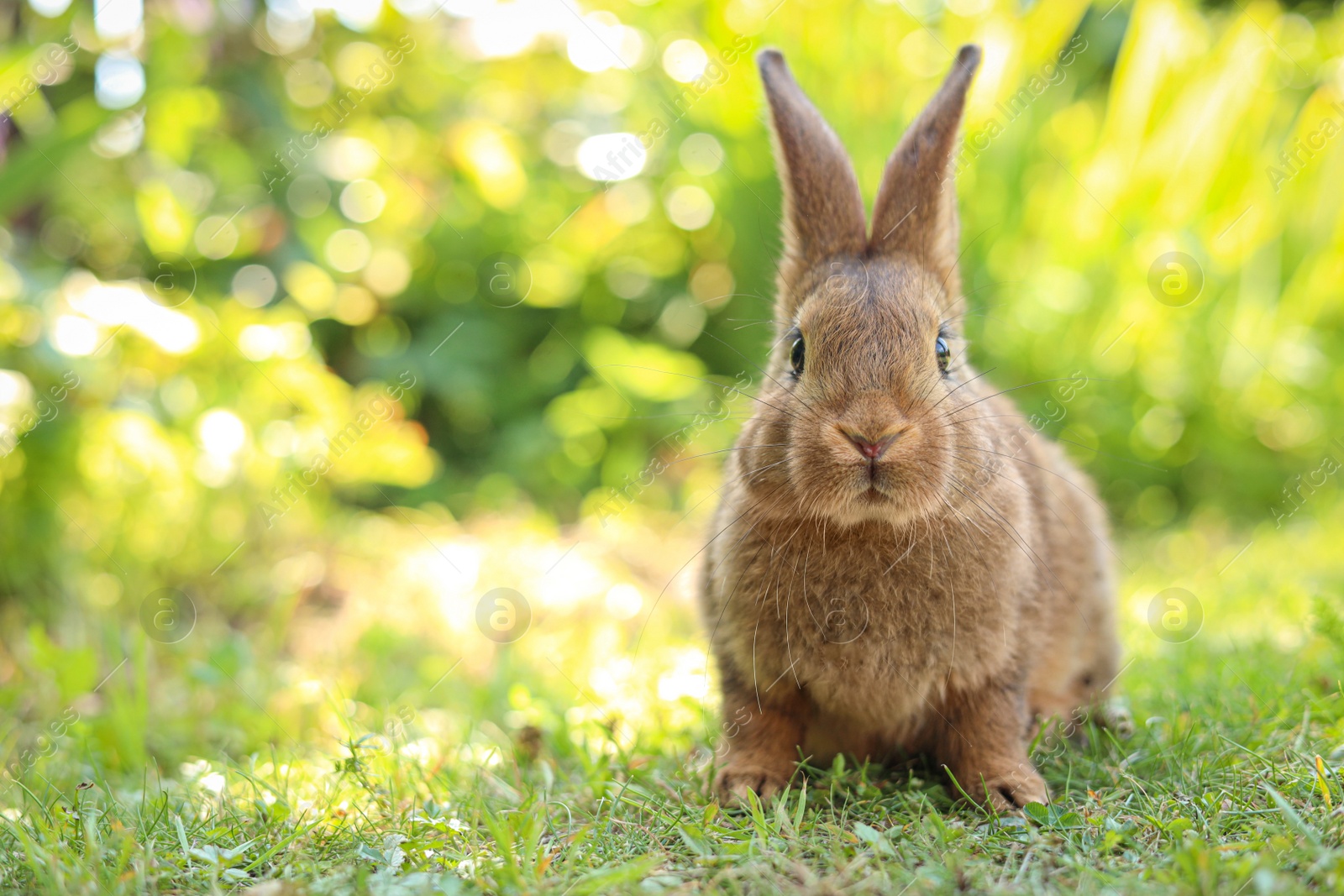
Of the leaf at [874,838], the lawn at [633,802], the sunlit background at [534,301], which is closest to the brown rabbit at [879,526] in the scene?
the lawn at [633,802]

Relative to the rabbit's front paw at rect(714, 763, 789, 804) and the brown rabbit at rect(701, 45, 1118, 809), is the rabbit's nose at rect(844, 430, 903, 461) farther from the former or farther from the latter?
the rabbit's front paw at rect(714, 763, 789, 804)

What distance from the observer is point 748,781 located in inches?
108

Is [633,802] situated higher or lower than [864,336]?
lower

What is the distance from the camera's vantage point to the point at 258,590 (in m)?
5.19

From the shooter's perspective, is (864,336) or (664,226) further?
(664,226)

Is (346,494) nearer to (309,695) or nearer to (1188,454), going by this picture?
(309,695)

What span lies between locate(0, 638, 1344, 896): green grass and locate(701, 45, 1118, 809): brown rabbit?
0.18 meters

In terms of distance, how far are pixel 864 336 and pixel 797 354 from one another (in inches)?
11.1

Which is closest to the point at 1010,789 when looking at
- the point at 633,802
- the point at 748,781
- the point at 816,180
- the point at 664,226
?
the point at 748,781

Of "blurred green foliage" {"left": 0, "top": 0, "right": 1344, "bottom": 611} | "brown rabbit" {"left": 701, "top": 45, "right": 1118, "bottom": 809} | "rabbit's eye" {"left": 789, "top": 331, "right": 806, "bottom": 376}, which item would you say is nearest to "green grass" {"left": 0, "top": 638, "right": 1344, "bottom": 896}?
"brown rabbit" {"left": 701, "top": 45, "right": 1118, "bottom": 809}

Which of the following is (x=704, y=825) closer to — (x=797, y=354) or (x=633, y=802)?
(x=633, y=802)

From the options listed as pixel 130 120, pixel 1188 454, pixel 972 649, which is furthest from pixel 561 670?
pixel 1188 454

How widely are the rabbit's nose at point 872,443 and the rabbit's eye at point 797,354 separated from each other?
0.47m

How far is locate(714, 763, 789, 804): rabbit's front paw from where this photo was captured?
272 centimetres
